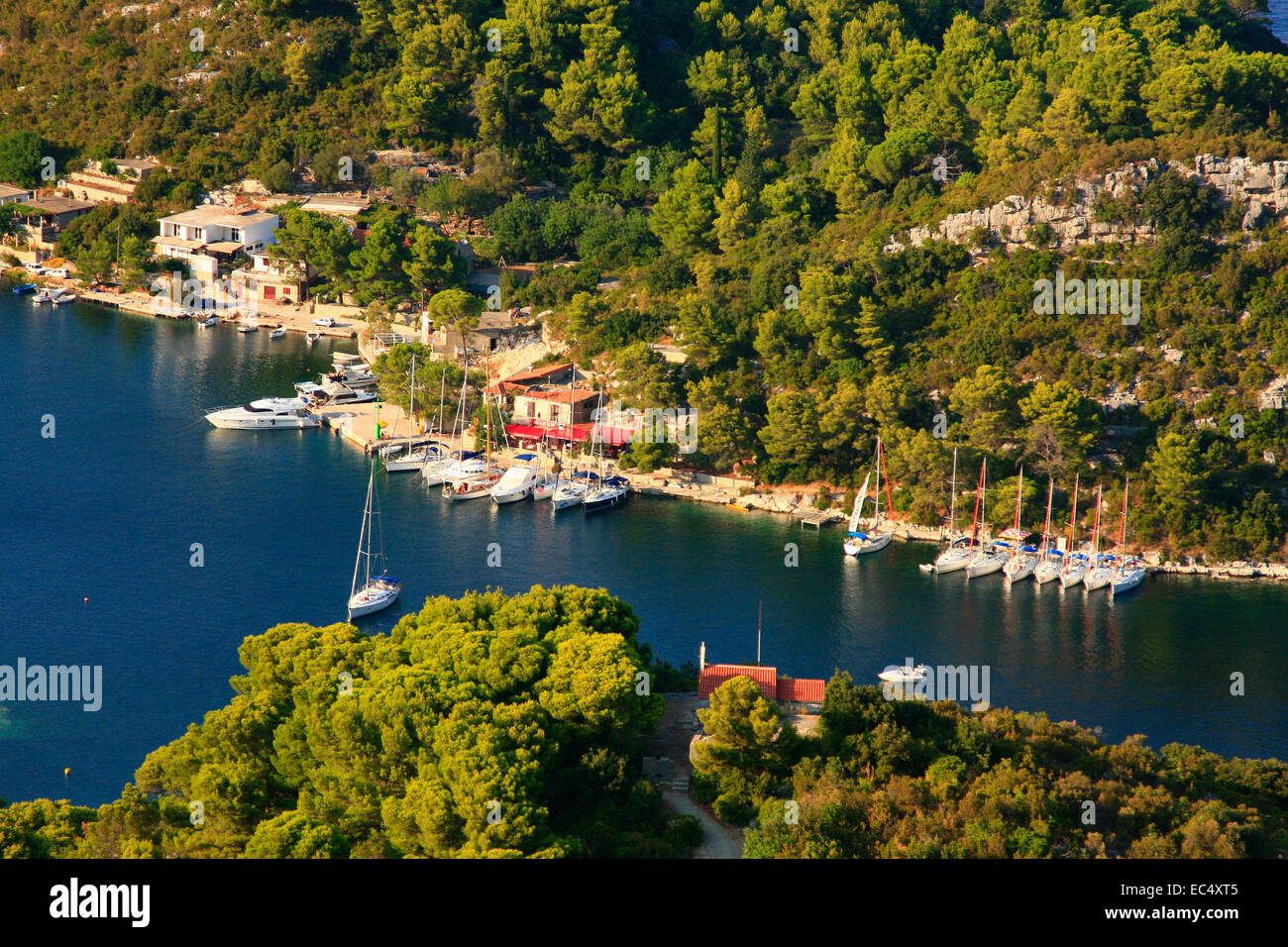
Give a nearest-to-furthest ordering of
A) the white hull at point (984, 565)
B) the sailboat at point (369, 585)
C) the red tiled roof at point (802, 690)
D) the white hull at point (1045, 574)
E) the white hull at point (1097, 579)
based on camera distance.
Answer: the red tiled roof at point (802, 690) → the sailboat at point (369, 585) → the white hull at point (1097, 579) → the white hull at point (1045, 574) → the white hull at point (984, 565)

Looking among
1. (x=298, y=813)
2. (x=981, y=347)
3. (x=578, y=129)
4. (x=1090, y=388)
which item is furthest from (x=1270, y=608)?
(x=578, y=129)

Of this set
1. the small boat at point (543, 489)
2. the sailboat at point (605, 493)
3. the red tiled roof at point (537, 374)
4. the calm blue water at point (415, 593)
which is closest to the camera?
the calm blue water at point (415, 593)

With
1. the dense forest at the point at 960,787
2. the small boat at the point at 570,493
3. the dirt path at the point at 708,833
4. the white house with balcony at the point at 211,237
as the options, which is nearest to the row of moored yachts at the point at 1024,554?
the small boat at the point at 570,493

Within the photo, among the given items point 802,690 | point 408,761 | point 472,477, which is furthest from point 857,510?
point 408,761

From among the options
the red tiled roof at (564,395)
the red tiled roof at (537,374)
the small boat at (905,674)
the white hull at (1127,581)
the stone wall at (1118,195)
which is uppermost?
the stone wall at (1118,195)

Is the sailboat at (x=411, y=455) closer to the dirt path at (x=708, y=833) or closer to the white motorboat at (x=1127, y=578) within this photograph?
the white motorboat at (x=1127, y=578)
